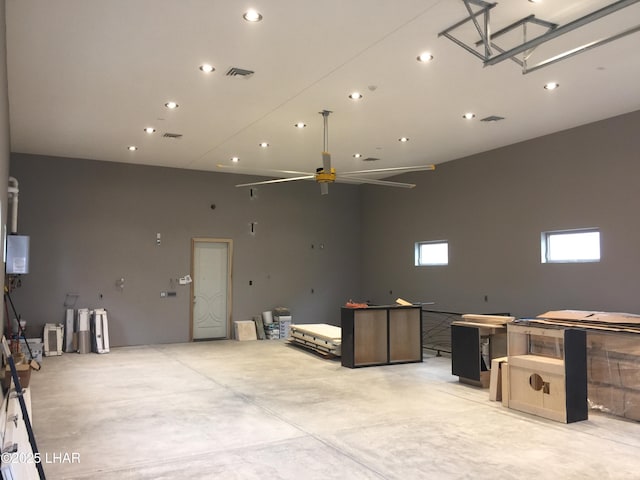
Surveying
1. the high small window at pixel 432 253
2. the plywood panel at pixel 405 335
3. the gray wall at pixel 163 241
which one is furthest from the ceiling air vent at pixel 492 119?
the gray wall at pixel 163 241

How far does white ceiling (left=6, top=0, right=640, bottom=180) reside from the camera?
4348 mm

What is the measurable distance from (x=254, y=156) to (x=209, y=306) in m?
3.49

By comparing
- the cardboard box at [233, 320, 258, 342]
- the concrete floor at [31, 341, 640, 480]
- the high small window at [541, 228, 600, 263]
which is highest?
the high small window at [541, 228, 600, 263]

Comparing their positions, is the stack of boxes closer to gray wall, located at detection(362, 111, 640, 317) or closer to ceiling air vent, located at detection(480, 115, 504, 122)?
gray wall, located at detection(362, 111, 640, 317)

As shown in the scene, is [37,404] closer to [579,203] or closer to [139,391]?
[139,391]

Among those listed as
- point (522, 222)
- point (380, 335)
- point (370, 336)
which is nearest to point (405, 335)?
point (380, 335)

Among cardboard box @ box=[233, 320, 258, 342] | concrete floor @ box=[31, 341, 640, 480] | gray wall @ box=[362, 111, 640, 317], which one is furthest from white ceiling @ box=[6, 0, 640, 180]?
cardboard box @ box=[233, 320, 258, 342]

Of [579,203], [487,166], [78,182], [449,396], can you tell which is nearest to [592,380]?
[449,396]

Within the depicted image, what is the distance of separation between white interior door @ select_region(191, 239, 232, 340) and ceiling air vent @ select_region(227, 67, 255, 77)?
5.83 m

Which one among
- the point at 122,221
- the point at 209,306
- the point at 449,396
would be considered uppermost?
the point at 122,221

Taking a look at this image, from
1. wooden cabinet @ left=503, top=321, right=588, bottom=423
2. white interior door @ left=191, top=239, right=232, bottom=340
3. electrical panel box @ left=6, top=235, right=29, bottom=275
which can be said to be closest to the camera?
wooden cabinet @ left=503, top=321, right=588, bottom=423

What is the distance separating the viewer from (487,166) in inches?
366

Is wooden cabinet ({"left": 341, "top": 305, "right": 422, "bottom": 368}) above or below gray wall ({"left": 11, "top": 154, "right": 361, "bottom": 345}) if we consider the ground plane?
below

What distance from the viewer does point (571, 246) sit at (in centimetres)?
796
